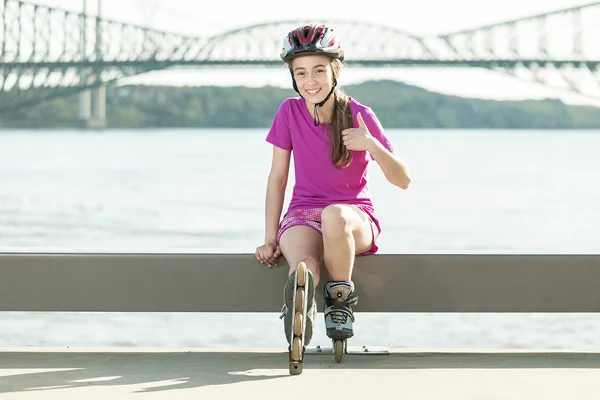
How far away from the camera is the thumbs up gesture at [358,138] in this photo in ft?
9.23

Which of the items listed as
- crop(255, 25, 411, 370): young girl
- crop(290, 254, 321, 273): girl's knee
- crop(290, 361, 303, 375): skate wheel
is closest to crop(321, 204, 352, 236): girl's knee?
crop(255, 25, 411, 370): young girl

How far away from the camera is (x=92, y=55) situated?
1724 inches

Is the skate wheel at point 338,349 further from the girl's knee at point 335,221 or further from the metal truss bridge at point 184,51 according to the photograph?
the metal truss bridge at point 184,51

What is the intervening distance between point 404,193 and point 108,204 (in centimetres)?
704

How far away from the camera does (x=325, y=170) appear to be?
2947 mm

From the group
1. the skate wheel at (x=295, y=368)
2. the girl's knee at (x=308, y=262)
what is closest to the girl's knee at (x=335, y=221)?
the girl's knee at (x=308, y=262)

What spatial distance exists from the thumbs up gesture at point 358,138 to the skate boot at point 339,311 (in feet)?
1.22

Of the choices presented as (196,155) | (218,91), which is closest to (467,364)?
(196,155)

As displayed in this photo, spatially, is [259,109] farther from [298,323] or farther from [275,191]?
[298,323]

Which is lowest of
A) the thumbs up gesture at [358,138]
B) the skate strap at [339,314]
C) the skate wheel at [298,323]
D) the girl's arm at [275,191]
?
the skate wheel at [298,323]

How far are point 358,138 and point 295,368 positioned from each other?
64 cm

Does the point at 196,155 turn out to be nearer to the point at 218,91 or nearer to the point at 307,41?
the point at 218,91

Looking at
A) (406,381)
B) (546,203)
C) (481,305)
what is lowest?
(406,381)

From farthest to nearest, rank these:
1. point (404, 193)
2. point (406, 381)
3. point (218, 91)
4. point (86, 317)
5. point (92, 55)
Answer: point (218, 91) < point (92, 55) < point (404, 193) < point (86, 317) < point (406, 381)
